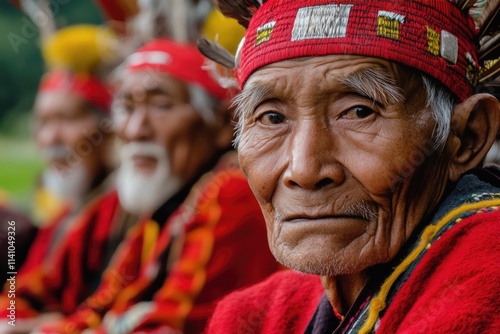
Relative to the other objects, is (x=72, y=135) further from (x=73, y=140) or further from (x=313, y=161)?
(x=313, y=161)

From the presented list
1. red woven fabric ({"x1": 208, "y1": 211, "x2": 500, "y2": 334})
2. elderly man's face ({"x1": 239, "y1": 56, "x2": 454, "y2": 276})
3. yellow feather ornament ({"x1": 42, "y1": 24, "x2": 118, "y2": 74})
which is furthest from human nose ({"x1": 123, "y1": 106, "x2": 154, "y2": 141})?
red woven fabric ({"x1": 208, "y1": 211, "x2": 500, "y2": 334})

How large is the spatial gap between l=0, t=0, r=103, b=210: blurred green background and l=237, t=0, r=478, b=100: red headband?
5.34 metres

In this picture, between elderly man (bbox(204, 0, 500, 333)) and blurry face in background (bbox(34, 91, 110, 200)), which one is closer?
elderly man (bbox(204, 0, 500, 333))

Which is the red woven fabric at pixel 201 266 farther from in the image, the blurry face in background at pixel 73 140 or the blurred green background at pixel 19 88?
the blurred green background at pixel 19 88

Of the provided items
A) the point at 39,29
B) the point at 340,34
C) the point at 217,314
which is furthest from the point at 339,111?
the point at 39,29

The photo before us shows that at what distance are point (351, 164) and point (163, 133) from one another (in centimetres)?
291

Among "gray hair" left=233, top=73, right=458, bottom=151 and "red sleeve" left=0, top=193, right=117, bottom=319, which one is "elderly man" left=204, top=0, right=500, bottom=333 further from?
"red sleeve" left=0, top=193, right=117, bottom=319

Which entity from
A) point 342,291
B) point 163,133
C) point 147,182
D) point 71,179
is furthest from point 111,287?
point 342,291

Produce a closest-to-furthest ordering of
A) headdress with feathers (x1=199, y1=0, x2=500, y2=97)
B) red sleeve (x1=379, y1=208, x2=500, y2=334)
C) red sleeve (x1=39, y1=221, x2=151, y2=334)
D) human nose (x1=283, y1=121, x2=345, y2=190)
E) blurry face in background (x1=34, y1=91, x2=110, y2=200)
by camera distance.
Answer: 1. red sleeve (x1=379, y1=208, x2=500, y2=334)
2. human nose (x1=283, y1=121, x2=345, y2=190)
3. headdress with feathers (x1=199, y1=0, x2=500, y2=97)
4. red sleeve (x1=39, y1=221, x2=151, y2=334)
5. blurry face in background (x1=34, y1=91, x2=110, y2=200)

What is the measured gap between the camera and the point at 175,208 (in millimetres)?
4750

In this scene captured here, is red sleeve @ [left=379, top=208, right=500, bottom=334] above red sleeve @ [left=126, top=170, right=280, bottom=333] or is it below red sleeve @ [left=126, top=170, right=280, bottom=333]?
above

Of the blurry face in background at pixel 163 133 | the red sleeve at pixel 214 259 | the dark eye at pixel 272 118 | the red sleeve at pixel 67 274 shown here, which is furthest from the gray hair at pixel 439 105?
the red sleeve at pixel 67 274

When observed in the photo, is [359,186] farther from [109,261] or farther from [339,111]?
[109,261]

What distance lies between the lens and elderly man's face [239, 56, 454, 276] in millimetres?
1891
